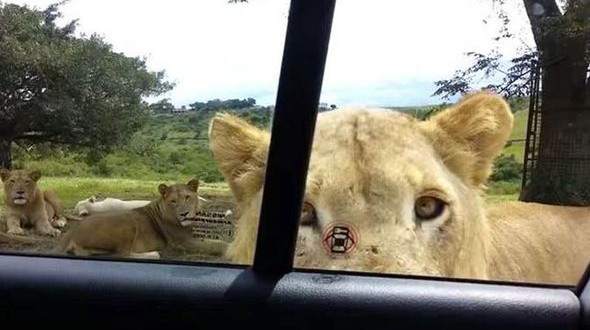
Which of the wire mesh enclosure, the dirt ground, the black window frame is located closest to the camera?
the black window frame

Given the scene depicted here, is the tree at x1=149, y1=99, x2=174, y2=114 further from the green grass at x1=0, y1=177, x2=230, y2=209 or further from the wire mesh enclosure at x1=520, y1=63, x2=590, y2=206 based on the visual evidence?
the wire mesh enclosure at x1=520, y1=63, x2=590, y2=206

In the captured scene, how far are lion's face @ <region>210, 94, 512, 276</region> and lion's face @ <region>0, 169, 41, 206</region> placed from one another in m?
0.44

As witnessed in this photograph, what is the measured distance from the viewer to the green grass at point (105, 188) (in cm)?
213

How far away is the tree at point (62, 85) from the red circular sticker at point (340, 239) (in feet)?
1.59

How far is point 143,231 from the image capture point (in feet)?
7.19

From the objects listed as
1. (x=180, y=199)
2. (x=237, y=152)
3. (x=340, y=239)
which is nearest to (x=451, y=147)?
(x=340, y=239)

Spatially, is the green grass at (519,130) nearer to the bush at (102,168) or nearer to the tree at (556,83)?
the tree at (556,83)

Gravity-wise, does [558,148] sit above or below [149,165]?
above

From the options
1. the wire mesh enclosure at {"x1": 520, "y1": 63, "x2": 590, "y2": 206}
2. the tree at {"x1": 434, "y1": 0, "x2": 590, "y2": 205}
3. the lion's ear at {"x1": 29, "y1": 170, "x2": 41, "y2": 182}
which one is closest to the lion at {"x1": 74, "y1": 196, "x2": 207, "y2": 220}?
the lion's ear at {"x1": 29, "y1": 170, "x2": 41, "y2": 182}

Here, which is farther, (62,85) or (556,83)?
(62,85)

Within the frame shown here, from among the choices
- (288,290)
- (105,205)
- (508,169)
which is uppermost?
(508,169)

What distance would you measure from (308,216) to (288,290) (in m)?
0.18

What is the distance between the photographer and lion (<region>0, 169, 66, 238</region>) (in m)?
2.17

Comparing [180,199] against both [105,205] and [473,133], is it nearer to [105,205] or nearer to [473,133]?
[105,205]
